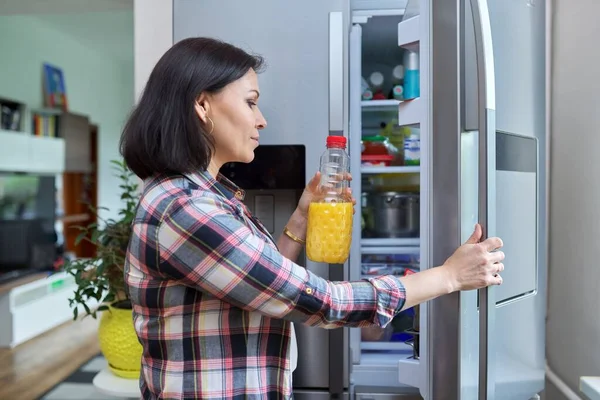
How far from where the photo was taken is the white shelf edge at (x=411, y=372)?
1090 mm

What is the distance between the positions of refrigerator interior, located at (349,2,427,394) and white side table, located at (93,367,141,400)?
762 millimetres

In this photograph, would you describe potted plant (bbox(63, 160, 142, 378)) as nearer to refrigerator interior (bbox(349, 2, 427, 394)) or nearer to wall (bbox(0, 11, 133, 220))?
refrigerator interior (bbox(349, 2, 427, 394))

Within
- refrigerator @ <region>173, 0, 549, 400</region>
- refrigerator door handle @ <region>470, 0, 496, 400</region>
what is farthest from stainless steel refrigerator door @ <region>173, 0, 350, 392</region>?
refrigerator door handle @ <region>470, 0, 496, 400</region>

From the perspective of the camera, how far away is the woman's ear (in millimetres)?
931

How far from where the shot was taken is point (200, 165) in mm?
931

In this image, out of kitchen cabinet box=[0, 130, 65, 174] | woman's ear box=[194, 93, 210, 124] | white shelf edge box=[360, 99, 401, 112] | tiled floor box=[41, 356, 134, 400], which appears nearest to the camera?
woman's ear box=[194, 93, 210, 124]

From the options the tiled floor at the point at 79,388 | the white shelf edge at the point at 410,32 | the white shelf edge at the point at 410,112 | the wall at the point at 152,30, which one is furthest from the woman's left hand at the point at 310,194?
the tiled floor at the point at 79,388

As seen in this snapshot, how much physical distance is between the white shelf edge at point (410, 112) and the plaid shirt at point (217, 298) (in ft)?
1.23

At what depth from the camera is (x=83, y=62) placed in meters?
5.58

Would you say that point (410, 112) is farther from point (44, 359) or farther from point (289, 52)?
point (44, 359)

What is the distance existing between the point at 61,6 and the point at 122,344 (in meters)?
1.70

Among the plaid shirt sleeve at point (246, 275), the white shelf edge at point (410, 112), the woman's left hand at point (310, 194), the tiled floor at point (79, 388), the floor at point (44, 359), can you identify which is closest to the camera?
the plaid shirt sleeve at point (246, 275)

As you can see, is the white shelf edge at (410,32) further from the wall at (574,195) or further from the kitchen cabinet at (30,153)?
the kitchen cabinet at (30,153)

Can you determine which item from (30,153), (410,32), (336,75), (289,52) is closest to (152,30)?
(289,52)
